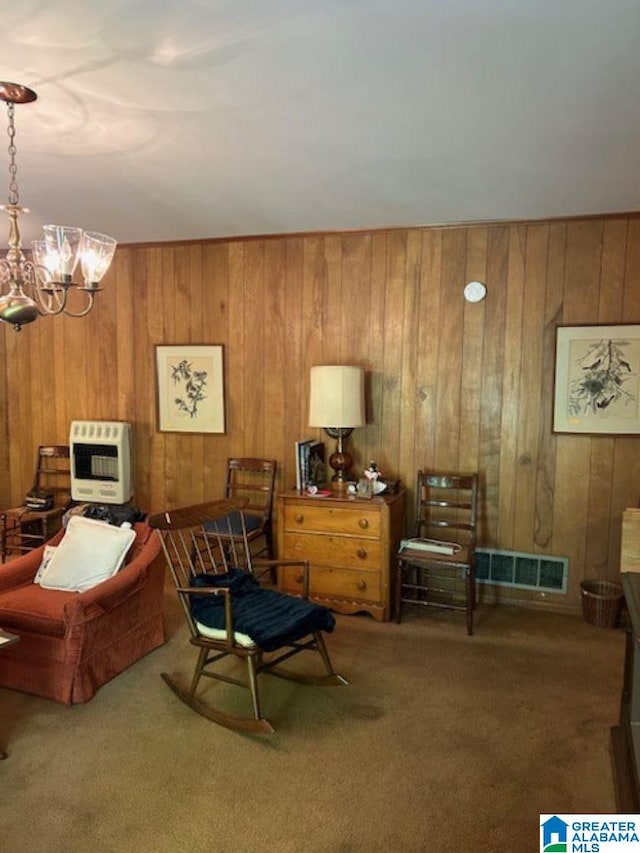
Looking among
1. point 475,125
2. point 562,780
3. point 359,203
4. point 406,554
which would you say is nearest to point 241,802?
point 562,780

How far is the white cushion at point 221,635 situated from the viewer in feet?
8.05

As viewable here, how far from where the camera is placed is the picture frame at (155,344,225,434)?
14.5 ft

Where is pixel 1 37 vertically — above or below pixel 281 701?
above

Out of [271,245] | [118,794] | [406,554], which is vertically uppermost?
[271,245]

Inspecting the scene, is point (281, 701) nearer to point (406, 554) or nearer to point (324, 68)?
point (406, 554)

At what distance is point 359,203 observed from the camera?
344 centimetres

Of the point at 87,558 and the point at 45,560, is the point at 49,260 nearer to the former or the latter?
the point at 87,558

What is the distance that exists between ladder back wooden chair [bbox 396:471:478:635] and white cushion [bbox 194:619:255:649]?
4.45 feet

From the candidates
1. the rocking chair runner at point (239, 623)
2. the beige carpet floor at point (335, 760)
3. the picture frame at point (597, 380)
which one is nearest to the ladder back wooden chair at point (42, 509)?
the beige carpet floor at point (335, 760)

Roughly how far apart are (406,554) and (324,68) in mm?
2550

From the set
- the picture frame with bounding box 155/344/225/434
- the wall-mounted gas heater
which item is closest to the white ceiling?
the picture frame with bounding box 155/344/225/434

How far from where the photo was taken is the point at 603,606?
350 centimetres

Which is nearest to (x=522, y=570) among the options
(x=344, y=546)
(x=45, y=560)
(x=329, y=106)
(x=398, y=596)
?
(x=398, y=596)

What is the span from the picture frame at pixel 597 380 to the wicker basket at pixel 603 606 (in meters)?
0.98
